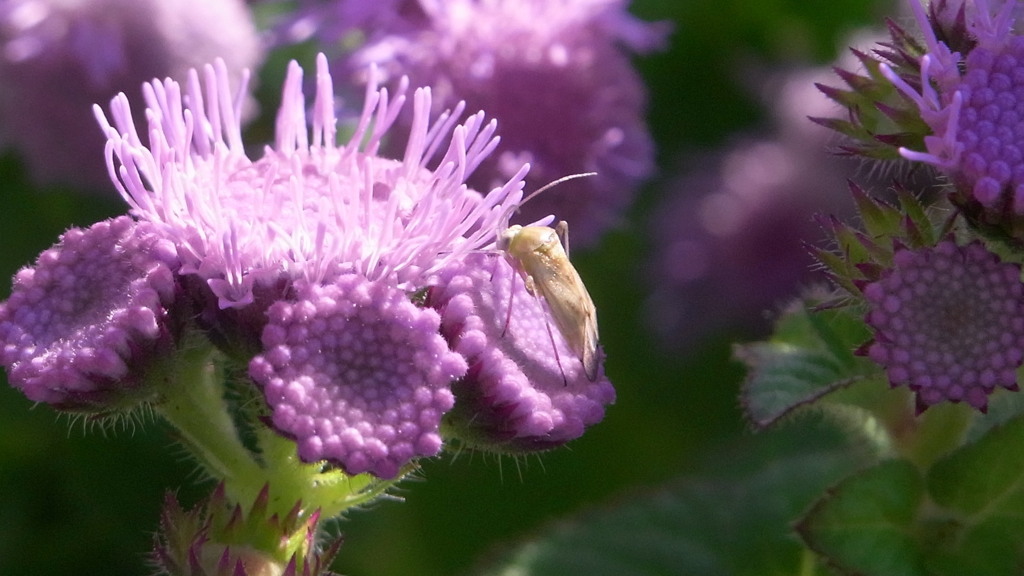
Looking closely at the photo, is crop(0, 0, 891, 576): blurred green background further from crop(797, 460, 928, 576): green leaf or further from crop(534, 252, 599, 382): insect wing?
crop(534, 252, 599, 382): insect wing

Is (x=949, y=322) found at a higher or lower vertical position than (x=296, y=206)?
lower

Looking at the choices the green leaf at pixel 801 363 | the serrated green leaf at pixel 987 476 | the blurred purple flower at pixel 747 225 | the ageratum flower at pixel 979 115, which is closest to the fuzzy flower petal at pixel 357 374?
the green leaf at pixel 801 363

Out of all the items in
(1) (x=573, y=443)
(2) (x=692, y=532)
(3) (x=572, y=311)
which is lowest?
(1) (x=573, y=443)

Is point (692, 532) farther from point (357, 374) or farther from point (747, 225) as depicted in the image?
point (357, 374)

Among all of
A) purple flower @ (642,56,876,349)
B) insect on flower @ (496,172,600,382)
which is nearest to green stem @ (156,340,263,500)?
insect on flower @ (496,172,600,382)

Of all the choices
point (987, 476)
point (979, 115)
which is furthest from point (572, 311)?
point (987, 476)

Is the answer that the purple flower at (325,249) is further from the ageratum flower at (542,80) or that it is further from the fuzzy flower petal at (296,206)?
the ageratum flower at (542,80)

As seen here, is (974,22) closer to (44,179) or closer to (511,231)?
(511,231)
